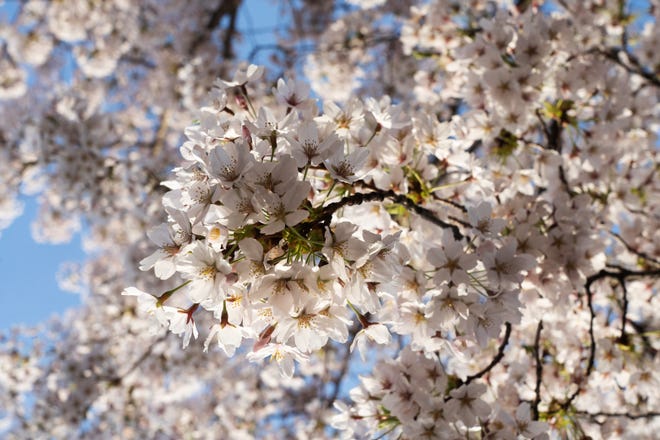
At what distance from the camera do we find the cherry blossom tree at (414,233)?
1.21 metres

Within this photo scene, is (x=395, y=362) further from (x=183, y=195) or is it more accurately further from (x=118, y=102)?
(x=118, y=102)

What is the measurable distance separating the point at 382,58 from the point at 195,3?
10.8 ft

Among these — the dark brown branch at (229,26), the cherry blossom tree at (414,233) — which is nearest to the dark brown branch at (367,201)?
the cherry blossom tree at (414,233)

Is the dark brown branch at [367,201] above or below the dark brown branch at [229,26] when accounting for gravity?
above

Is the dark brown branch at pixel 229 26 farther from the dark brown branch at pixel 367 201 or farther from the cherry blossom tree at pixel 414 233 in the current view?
the dark brown branch at pixel 367 201

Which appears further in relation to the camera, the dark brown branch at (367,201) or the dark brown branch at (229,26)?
the dark brown branch at (229,26)

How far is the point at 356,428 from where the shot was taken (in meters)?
1.90

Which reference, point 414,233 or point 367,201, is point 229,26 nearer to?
point 414,233

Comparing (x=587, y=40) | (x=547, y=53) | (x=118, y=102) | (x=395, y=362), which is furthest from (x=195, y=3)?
(x=395, y=362)

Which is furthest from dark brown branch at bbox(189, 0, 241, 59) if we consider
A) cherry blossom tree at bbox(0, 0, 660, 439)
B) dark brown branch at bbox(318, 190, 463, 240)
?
dark brown branch at bbox(318, 190, 463, 240)

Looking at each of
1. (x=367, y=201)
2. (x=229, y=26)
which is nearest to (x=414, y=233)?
(x=367, y=201)

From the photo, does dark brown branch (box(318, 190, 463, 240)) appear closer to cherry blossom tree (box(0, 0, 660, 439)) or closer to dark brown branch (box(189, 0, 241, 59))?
cherry blossom tree (box(0, 0, 660, 439))

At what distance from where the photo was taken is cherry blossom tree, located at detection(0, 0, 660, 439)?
121 cm

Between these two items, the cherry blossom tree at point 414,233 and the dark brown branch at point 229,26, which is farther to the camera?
the dark brown branch at point 229,26
